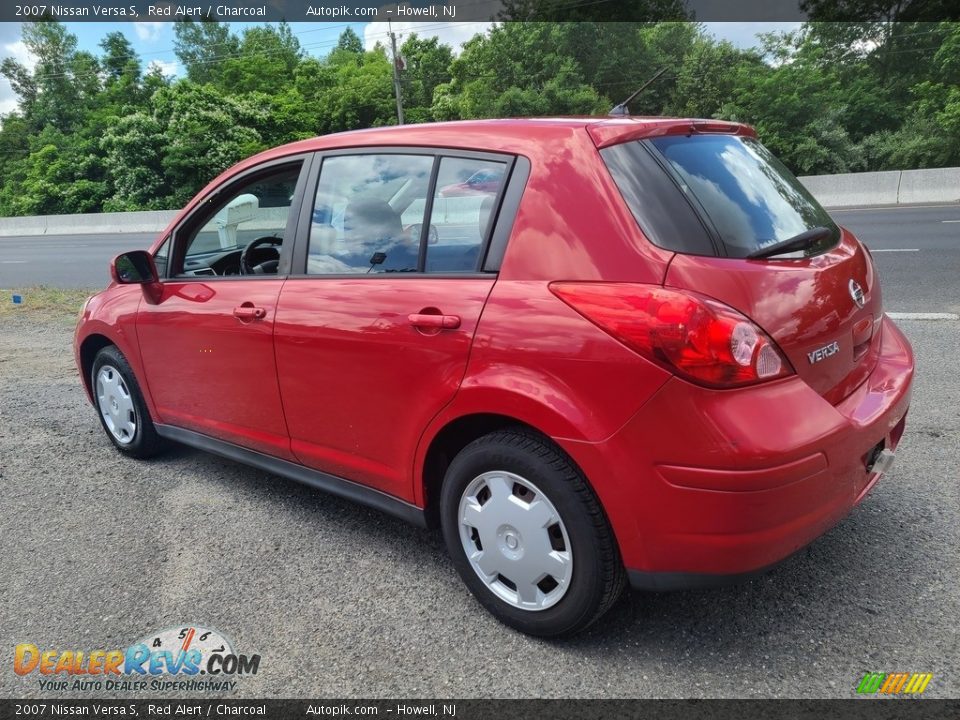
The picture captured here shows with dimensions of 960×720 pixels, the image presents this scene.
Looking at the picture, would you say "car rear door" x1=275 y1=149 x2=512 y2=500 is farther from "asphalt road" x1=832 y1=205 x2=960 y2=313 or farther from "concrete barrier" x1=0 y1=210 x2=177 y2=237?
"concrete barrier" x1=0 y1=210 x2=177 y2=237

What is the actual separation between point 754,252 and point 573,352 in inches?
25.5

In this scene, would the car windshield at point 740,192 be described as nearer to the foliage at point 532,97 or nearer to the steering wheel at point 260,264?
the steering wheel at point 260,264

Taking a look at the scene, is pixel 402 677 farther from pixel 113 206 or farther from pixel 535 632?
pixel 113 206

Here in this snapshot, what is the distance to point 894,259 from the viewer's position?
990 centimetres

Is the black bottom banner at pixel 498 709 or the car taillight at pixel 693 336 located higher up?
the car taillight at pixel 693 336

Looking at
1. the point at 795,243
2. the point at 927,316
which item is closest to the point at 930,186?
the point at 927,316

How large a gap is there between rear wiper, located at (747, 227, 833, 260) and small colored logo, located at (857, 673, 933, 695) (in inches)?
51.0

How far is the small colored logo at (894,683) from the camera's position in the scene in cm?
223

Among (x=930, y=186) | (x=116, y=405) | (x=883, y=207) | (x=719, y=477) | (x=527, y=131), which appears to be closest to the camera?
(x=719, y=477)

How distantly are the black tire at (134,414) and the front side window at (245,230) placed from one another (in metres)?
0.73

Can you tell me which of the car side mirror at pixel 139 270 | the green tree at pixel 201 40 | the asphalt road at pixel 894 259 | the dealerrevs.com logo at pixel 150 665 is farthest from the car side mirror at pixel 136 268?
the green tree at pixel 201 40

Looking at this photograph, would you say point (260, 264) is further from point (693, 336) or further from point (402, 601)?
point (693, 336)

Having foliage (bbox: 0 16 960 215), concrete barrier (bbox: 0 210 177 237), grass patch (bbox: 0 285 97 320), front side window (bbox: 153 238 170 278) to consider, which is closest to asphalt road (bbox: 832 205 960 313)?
front side window (bbox: 153 238 170 278)

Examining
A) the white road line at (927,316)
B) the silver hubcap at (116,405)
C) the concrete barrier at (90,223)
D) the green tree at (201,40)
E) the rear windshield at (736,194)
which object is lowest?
the concrete barrier at (90,223)
